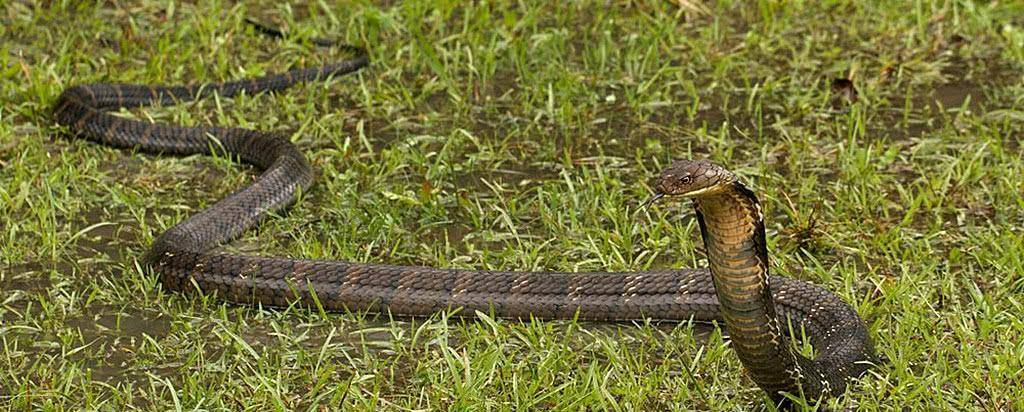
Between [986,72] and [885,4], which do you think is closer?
[986,72]

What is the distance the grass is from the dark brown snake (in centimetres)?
9

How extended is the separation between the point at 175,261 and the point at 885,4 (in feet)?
16.3

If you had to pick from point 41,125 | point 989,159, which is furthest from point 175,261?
point 989,159

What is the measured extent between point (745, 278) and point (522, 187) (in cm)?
287

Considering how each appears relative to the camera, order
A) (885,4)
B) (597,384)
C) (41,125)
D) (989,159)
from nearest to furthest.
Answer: (597,384) → (989,159) → (41,125) → (885,4)

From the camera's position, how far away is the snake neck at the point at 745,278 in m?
4.23

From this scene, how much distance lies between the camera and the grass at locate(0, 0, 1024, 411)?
17.4ft

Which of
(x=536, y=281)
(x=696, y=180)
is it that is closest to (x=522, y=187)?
(x=536, y=281)

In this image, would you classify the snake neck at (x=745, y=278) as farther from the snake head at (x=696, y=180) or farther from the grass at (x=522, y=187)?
the grass at (x=522, y=187)

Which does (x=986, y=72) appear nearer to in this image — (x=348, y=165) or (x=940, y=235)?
(x=940, y=235)

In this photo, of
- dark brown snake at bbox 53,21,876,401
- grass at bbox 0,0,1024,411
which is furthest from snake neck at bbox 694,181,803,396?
grass at bbox 0,0,1024,411

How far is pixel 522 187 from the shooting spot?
7.19m

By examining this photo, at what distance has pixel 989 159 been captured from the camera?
286 inches

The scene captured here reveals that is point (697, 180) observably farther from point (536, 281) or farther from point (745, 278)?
point (536, 281)
